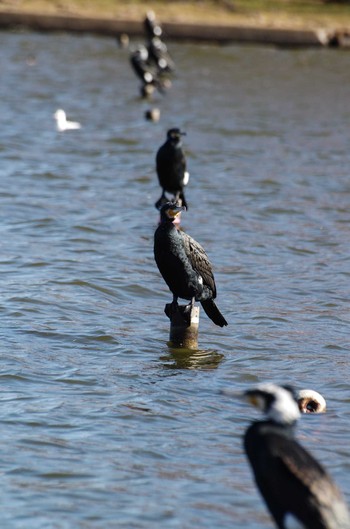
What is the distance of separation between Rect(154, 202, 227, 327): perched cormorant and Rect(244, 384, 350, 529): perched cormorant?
126 inches

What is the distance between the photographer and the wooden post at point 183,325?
27.7 feet

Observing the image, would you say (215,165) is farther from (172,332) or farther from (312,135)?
(172,332)

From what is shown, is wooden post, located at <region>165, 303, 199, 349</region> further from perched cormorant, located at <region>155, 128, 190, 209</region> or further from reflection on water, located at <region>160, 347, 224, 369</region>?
perched cormorant, located at <region>155, 128, 190, 209</region>

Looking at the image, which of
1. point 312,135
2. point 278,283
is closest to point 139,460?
point 278,283

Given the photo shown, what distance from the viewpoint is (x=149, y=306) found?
33.1 ft

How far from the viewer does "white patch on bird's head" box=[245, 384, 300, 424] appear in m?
4.99

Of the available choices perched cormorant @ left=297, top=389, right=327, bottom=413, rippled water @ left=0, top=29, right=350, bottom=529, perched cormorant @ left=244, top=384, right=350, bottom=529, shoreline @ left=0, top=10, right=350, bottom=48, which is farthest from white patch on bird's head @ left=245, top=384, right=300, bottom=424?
shoreline @ left=0, top=10, right=350, bottom=48

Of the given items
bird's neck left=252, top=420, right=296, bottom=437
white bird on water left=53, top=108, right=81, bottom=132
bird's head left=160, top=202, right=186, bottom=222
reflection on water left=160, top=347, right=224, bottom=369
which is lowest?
white bird on water left=53, top=108, right=81, bottom=132

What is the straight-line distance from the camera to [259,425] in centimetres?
504

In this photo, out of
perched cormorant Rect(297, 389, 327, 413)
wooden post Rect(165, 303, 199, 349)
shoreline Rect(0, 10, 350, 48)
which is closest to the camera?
perched cormorant Rect(297, 389, 327, 413)

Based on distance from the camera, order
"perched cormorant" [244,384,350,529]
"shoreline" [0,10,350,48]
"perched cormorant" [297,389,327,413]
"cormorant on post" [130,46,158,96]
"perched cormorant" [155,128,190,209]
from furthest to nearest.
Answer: "shoreline" [0,10,350,48], "cormorant on post" [130,46,158,96], "perched cormorant" [155,128,190,209], "perched cormorant" [297,389,327,413], "perched cormorant" [244,384,350,529]

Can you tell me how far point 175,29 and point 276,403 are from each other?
85.0 feet

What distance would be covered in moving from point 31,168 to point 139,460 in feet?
32.2

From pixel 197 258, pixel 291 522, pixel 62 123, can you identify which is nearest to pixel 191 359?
pixel 197 258
